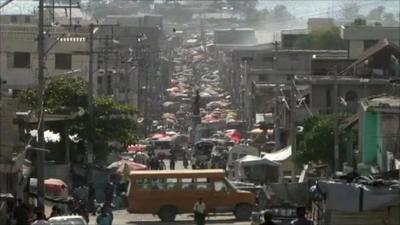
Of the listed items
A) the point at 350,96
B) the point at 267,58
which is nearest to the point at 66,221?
the point at 350,96

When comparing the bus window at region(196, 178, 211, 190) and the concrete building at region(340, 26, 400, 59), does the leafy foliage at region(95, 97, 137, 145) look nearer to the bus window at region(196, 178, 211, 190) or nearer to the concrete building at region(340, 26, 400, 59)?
the bus window at region(196, 178, 211, 190)

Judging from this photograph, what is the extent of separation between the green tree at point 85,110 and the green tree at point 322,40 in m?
71.0

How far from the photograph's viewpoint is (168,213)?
39.0 m

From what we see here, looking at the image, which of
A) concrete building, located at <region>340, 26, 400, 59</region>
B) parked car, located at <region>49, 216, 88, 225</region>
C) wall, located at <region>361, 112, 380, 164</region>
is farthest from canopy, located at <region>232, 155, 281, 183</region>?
concrete building, located at <region>340, 26, 400, 59</region>

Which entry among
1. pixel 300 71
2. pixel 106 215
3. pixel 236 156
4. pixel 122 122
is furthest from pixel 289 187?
pixel 300 71

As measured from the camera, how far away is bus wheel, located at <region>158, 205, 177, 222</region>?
38.9m

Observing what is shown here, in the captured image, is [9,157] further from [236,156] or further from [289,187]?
[236,156]

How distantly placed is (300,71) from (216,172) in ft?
184

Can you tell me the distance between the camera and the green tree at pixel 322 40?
124 meters

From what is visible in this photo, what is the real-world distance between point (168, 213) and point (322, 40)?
93.2 metres

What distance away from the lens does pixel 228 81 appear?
155 meters

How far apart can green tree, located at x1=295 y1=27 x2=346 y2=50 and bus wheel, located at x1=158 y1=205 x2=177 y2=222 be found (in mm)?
82996

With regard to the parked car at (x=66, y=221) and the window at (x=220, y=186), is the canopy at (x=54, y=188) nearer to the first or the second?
the window at (x=220, y=186)

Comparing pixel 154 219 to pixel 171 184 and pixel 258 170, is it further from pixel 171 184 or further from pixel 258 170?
pixel 258 170
